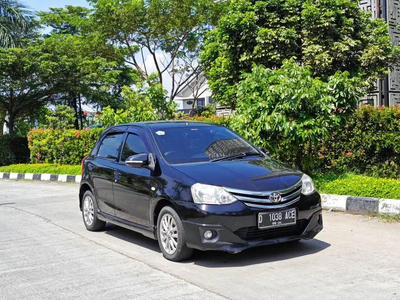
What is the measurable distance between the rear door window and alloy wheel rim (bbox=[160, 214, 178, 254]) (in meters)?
1.62

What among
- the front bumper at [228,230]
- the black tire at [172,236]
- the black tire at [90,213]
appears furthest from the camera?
the black tire at [90,213]

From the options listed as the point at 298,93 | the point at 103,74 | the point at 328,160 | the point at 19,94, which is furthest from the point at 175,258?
the point at 103,74

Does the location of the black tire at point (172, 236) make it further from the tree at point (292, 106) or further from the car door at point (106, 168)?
the tree at point (292, 106)

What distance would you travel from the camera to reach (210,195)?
17.2 feet

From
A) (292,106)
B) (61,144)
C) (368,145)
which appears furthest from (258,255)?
(61,144)

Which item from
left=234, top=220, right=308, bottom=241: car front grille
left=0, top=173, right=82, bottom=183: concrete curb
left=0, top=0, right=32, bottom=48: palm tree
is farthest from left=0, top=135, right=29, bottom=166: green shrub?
left=234, top=220, right=308, bottom=241: car front grille

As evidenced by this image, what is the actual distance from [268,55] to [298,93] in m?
9.46

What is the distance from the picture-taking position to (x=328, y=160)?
38.0 ft

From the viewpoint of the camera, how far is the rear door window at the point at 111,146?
702 cm

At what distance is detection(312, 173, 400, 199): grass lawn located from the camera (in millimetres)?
8133

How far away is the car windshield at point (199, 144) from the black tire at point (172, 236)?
0.65 m

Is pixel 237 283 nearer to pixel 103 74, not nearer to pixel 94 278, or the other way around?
pixel 94 278

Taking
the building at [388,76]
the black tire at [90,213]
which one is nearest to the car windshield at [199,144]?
the black tire at [90,213]

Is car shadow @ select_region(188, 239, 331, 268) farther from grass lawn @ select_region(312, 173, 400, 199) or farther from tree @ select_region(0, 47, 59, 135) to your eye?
tree @ select_region(0, 47, 59, 135)
